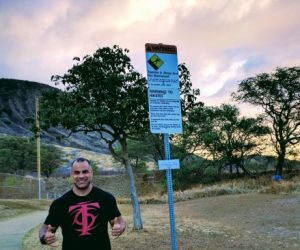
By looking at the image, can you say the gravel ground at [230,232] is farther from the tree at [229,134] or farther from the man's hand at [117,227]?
the tree at [229,134]

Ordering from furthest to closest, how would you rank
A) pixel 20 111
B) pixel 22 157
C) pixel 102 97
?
pixel 20 111, pixel 22 157, pixel 102 97

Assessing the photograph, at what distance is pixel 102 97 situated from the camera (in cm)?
1469

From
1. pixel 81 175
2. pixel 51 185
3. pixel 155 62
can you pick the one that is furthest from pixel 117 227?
pixel 51 185

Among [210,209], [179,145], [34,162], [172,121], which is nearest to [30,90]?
[34,162]

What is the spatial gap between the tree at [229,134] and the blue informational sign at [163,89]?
123 ft

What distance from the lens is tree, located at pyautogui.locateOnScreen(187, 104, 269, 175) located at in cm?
4650

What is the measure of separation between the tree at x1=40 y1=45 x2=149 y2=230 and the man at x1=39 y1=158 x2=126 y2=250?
9.08 metres

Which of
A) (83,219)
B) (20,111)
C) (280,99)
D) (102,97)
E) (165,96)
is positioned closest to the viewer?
(83,219)

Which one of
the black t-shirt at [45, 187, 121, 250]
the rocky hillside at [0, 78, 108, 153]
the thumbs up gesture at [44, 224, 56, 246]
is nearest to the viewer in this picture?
the black t-shirt at [45, 187, 121, 250]

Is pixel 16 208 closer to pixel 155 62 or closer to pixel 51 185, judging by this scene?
pixel 155 62

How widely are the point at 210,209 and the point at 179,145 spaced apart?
79.8ft

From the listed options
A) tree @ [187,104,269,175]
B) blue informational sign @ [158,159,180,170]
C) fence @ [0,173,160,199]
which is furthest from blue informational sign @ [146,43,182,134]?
fence @ [0,173,160,199]

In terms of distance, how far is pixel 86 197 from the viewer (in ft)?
16.1

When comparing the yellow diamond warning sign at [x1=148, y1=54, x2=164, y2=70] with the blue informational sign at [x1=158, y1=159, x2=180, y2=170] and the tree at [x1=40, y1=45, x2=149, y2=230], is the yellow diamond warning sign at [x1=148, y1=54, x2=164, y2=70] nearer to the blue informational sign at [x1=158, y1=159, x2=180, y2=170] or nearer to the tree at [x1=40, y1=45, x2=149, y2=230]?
the blue informational sign at [x1=158, y1=159, x2=180, y2=170]
